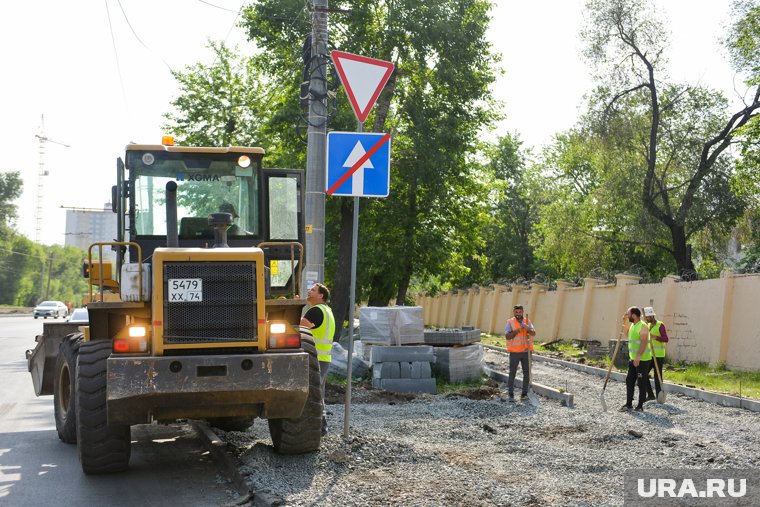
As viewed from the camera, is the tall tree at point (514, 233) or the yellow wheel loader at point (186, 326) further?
the tall tree at point (514, 233)

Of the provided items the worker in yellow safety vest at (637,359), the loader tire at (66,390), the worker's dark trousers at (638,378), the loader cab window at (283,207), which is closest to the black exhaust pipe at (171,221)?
the loader cab window at (283,207)

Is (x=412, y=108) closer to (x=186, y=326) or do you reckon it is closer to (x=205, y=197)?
(x=205, y=197)

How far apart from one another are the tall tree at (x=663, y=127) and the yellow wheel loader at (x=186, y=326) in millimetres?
26260

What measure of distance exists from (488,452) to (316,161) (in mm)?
5842

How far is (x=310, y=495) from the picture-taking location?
750 centimetres

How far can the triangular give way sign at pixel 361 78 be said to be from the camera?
9.41 m

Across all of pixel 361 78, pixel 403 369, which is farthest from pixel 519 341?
pixel 361 78

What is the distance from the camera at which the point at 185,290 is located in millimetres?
8203

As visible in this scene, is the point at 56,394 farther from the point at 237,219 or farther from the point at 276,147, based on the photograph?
the point at 276,147

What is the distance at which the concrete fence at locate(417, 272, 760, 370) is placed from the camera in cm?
2100

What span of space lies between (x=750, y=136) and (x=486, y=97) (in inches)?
323

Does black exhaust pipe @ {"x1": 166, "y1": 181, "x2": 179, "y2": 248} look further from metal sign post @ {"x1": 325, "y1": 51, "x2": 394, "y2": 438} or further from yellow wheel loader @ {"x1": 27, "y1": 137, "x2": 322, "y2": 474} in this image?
metal sign post @ {"x1": 325, "y1": 51, "x2": 394, "y2": 438}

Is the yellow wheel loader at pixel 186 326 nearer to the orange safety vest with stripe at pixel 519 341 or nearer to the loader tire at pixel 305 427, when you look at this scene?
the loader tire at pixel 305 427

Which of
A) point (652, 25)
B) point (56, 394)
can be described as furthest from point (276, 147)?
point (56, 394)
